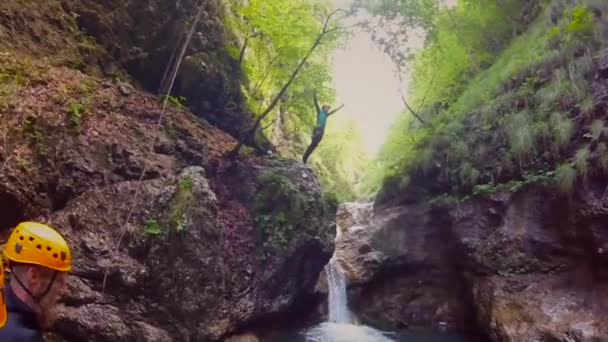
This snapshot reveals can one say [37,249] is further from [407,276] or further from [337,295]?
[407,276]

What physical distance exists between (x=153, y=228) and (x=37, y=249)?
18.3ft

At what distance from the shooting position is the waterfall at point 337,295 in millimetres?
12945

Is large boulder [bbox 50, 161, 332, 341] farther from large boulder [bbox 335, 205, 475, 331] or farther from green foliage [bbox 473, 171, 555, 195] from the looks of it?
green foliage [bbox 473, 171, 555, 195]

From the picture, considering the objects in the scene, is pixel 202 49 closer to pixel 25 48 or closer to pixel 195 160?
Result: pixel 195 160

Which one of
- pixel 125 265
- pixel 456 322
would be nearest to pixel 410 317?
pixel 456 322

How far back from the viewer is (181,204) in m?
7.91

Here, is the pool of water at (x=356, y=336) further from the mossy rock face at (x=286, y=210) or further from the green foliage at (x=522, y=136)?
the green foliage at (x=522, y=136)

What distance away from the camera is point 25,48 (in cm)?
794

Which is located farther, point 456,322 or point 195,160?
point 456,322

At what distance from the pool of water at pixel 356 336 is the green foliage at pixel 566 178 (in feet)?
14.7

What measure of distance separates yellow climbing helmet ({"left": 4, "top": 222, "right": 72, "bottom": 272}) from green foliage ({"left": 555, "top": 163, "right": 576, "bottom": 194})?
976 centimetres

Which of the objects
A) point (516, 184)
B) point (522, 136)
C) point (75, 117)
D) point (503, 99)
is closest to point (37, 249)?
point (75, 117)

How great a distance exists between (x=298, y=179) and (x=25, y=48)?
21.9 feet

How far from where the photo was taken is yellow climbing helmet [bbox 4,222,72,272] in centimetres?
214
